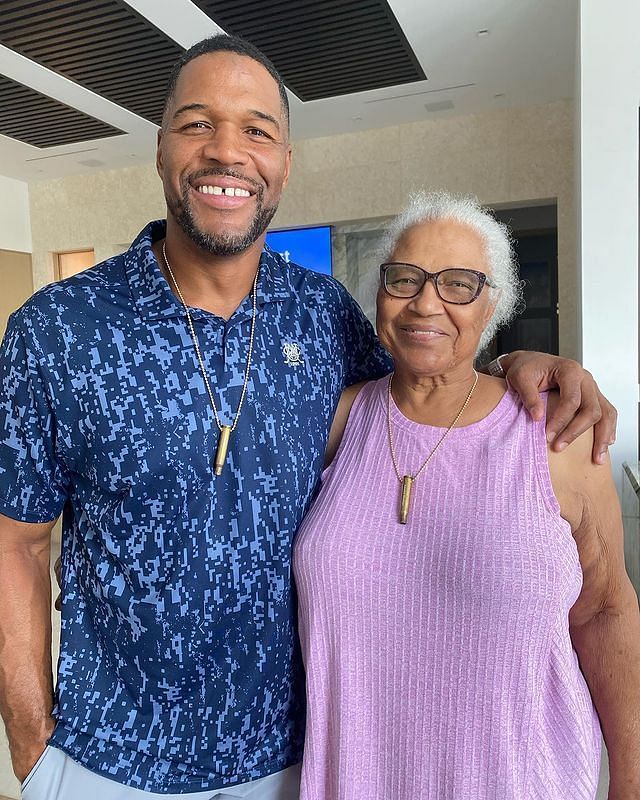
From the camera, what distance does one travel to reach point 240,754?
48.1 inches

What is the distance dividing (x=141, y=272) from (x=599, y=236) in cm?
338

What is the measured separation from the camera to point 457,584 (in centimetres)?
115

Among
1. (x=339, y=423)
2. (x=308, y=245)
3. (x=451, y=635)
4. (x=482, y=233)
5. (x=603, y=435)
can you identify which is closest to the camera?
(x=451, y=635)

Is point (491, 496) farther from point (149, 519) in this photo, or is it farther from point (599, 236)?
point (599, 236)

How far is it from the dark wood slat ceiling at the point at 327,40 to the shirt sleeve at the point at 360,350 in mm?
3388

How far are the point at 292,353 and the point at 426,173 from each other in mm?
5867

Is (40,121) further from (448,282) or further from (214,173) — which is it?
(448,282)

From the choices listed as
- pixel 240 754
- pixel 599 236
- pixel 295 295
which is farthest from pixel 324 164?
pixel 240 754

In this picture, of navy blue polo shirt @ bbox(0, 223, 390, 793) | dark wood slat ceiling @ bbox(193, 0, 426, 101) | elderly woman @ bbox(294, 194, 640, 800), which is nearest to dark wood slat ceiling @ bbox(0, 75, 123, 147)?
dark wood slat ceiling @ bbox(193, 0, 426, 101)

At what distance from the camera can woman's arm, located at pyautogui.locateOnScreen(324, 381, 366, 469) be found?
1465mm

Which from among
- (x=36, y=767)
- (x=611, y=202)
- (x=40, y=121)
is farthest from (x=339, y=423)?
(x=40, y=121)

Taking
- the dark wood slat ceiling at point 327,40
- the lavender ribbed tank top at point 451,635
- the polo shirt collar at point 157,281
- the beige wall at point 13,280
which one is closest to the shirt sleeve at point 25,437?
the polo shirt collar at point 157,281

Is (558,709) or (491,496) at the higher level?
(491,496)

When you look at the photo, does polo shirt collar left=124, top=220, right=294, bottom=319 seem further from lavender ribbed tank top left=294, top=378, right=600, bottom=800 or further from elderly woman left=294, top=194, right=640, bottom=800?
lavender ribbed tank top left=294, top=378, right=600, bottom=800
